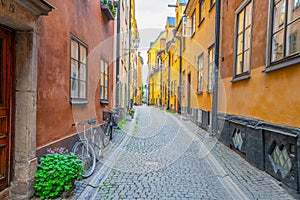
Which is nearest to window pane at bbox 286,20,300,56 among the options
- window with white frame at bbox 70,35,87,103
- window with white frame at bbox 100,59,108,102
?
window with white frame at bbox 70,35,87,103

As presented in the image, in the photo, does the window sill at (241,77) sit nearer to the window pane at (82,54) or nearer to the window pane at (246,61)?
the window pane at (246,61)

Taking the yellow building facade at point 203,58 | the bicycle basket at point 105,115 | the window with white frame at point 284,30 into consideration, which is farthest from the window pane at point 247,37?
the bicycle basket at point 105,115

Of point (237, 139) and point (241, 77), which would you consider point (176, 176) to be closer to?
point (237, 139)

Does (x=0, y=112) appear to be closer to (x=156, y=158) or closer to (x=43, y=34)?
(x=43, y=34)

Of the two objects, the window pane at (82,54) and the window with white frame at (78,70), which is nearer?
the window with white frame at (78,70)

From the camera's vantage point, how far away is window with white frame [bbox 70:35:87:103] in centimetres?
534

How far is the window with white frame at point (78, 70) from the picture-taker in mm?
5340

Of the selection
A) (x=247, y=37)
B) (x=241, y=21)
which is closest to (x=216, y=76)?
(x=241, y=21)

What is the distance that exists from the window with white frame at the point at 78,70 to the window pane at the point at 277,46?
4067 millimetres

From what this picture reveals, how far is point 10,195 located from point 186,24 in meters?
14.3

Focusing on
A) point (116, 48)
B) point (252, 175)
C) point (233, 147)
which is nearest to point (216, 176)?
point (252, 175)

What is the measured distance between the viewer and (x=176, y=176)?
15.1 feet

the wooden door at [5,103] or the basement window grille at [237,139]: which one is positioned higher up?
the wooden door at [5,103]

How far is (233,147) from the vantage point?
6527 millimetres
